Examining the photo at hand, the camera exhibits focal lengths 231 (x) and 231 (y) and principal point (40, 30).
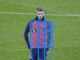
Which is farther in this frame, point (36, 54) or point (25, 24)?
point (25, 24)

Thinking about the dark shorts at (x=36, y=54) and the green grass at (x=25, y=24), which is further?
the green grass at (x=25, y=24)

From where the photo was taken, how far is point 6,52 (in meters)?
9.17

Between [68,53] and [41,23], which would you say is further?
[68,53]

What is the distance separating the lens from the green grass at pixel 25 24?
9172 millimetres

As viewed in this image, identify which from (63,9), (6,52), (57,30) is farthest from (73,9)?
(6,52)

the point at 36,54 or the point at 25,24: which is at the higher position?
the point at 25,24

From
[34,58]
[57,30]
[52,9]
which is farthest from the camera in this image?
[52,9]

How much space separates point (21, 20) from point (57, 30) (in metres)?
2.25

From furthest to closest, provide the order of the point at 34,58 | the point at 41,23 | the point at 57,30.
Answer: the point at 57,30 → the point at 34,58 → the point at 41,23

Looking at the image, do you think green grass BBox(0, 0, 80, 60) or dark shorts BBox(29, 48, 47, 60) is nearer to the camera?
dark shorts BBox(29, 48, 47, 60)

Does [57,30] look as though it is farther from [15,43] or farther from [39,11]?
[39,11]

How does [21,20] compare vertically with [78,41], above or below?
above

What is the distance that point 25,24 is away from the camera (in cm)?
1207

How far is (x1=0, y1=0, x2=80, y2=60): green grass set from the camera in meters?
9.17
